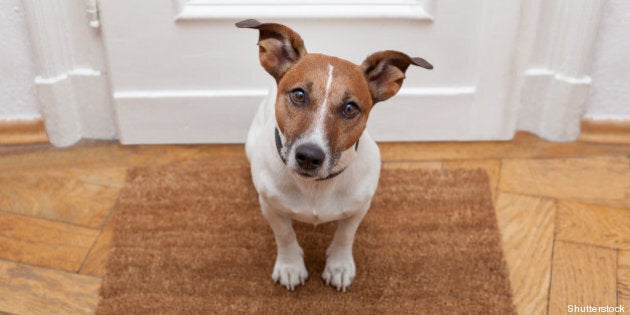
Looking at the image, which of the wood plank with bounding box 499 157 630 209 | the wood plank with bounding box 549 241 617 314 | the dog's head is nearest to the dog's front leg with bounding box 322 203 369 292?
the dog's head

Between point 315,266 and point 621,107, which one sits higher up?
point 621,107

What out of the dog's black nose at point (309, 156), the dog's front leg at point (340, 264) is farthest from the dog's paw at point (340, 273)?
the dog's black nose at point (309, 156)

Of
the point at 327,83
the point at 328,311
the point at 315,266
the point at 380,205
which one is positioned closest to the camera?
the point at 327,83

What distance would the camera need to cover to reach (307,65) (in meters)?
1.38

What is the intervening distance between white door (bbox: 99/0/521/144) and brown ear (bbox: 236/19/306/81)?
554 mm

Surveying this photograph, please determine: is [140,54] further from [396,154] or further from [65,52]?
[396,154]

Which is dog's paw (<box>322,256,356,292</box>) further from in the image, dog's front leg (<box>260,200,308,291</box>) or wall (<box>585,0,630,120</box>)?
wall (<box>585,0,630,120</box>)

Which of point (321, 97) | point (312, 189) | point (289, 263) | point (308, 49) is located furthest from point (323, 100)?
point (308, 49)

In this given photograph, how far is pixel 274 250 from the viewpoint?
1814 millimetres

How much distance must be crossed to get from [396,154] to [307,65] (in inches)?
35.0

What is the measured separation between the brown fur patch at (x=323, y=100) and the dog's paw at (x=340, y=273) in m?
0.44

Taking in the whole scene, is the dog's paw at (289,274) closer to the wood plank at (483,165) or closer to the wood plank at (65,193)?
the wood plank at (65,193)

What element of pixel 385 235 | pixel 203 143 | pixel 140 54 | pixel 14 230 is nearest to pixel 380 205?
pixel 385 235
